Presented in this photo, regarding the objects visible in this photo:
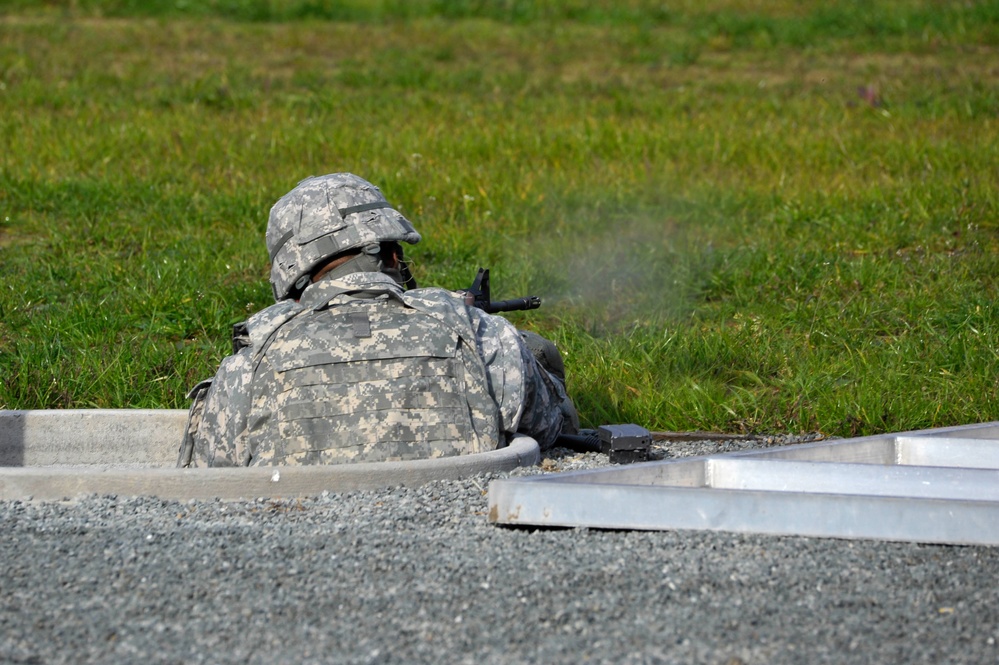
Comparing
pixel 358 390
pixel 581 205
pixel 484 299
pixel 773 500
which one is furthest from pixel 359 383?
pixel 581 205

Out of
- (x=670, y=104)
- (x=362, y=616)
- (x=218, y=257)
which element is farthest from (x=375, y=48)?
(x=362, y=616)

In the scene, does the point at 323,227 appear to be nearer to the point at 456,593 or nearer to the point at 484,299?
the point at 484,299

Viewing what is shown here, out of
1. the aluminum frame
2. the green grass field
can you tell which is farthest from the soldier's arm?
the green grass field

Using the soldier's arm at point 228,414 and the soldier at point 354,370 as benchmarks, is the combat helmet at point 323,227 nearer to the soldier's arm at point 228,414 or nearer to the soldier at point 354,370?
the soldier at point 354,370

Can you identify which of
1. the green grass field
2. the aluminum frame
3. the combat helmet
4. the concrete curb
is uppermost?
the combat helmet

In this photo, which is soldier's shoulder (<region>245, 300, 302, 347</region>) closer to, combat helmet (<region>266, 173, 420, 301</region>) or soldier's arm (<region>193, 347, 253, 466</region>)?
soldier's arm (<region>193, 347, 253, 466</region>)

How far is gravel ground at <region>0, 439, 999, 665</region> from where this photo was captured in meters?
3.03

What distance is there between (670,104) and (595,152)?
2260 millimetres

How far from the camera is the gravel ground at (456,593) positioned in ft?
9.93

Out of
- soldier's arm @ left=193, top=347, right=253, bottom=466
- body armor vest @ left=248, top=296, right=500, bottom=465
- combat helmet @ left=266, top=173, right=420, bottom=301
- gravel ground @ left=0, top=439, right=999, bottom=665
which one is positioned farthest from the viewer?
combat helmet @ left=266, top=173, right=420, bottom=301

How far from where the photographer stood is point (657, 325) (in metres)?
7.05

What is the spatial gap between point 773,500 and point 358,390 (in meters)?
1.37

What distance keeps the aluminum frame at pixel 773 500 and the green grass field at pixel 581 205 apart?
1.80 meters

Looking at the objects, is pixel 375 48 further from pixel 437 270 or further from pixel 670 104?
pixel 437 270
